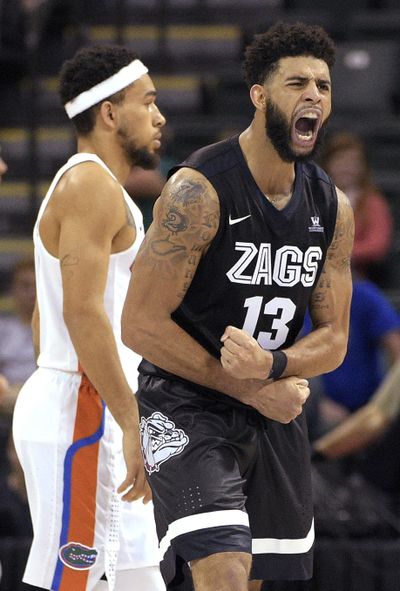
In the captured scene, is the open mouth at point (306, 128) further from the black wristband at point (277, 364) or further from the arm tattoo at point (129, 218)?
the arm tattoo at point (129, 218)

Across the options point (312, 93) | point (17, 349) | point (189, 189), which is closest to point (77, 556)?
point (189, 189)

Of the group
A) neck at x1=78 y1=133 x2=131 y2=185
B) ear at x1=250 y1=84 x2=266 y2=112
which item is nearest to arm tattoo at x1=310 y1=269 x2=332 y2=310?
ear at x1=250 y1=84 x2=266 y2=112

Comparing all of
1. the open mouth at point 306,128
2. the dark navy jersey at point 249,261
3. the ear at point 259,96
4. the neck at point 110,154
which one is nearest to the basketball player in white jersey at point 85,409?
the neck at point 110,154

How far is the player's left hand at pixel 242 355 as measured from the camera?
3.76 metres

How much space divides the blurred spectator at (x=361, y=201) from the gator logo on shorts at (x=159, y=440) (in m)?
3.83

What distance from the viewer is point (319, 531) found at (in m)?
6.54

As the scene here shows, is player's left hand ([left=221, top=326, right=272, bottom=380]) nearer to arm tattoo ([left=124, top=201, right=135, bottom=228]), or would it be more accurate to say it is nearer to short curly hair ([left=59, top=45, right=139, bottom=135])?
arm tattoo ([left=124, top=201, right=135, bottom=228])

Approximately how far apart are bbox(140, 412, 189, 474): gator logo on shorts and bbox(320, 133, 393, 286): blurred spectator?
383 cm

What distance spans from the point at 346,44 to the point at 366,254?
2.49 meters

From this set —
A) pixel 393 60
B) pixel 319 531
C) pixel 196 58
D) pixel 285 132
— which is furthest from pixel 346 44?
pixel 285 132

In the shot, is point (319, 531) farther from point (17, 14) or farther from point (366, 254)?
point (17, 14)

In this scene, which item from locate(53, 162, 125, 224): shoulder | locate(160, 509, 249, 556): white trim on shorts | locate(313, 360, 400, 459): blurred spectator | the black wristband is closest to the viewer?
locate(160, 509, 249, 556): white trim on shorts

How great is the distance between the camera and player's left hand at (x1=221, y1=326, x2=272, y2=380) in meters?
3.76

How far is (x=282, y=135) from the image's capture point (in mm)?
3951
